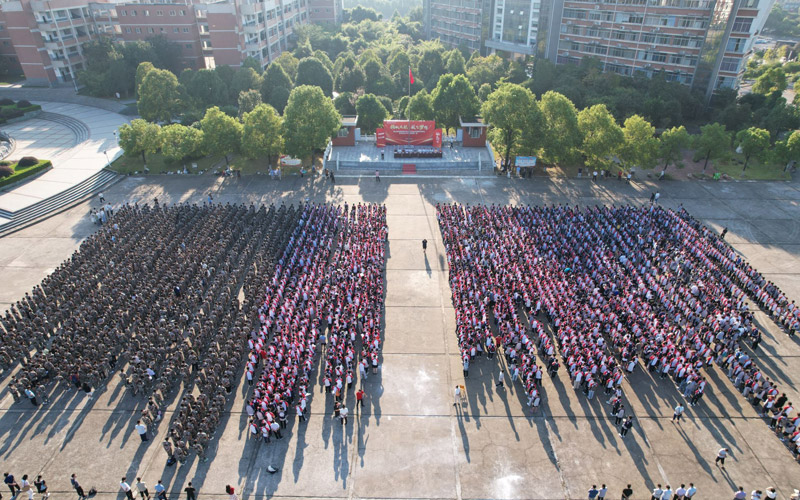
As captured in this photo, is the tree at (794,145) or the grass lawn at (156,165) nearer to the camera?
the tree at (794,145)

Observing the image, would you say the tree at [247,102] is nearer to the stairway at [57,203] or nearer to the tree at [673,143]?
the stairway at [57,203]

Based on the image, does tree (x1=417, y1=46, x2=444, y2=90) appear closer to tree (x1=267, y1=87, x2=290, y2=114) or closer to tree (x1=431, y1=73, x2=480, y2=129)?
tree (x1=267, y1=87, x2=290, y2=114)

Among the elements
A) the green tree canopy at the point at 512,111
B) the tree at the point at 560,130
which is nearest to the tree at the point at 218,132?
the green tree canopy at the point at 512,111

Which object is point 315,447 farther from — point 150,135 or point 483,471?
point 150,135

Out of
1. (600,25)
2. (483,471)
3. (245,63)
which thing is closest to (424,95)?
(245,63)

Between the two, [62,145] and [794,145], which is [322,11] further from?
[794,145]

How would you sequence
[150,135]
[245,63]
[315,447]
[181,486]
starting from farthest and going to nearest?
[245,63], [150,135], [315,447], [181,486]

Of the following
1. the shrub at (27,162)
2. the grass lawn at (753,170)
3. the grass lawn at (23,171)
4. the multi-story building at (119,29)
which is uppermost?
the multi-story building at (119,29)
